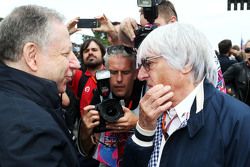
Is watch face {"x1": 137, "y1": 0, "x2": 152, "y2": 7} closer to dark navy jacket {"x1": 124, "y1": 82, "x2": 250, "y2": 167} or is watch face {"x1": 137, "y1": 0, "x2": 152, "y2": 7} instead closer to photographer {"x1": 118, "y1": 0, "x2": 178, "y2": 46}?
photographer {"x1": 118, "y1": 0, "x2": 178, "y2": 46}

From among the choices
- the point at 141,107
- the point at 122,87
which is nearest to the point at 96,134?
the point at 122,87

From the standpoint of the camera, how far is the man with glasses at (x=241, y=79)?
5656 mm

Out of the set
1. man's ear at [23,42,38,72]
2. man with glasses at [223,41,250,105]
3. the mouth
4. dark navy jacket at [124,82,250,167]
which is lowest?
man with glasses at [223,41,250,105]

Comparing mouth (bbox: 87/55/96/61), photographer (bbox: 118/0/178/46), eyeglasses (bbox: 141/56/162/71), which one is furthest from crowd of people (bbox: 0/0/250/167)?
mouth (bbox: 87/55/96/61)

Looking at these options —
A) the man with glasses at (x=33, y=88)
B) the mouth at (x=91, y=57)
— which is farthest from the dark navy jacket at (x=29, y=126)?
the mouth at (x=91, y=57)

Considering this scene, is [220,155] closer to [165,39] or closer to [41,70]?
[165,39]

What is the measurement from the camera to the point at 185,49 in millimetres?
1867

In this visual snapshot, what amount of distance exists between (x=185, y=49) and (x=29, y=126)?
81 centimetres

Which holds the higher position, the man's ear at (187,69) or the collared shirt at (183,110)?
the man's ear at (187,69)

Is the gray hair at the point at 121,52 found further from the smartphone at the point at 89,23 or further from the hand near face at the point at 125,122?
the smartphone at the point at 89,23

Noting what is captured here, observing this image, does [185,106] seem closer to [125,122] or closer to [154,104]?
[154,104]

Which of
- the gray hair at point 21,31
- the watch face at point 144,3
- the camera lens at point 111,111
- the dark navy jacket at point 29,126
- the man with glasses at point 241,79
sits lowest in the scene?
the man with glasses at point 241,79

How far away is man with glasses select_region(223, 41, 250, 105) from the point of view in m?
5.66

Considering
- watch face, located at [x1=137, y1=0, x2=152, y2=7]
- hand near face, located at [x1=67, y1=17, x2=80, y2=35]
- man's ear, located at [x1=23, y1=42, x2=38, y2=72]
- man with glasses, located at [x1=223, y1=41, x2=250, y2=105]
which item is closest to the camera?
man's ear, located at [x1=23, y1=42, x2=38, y2=72]
